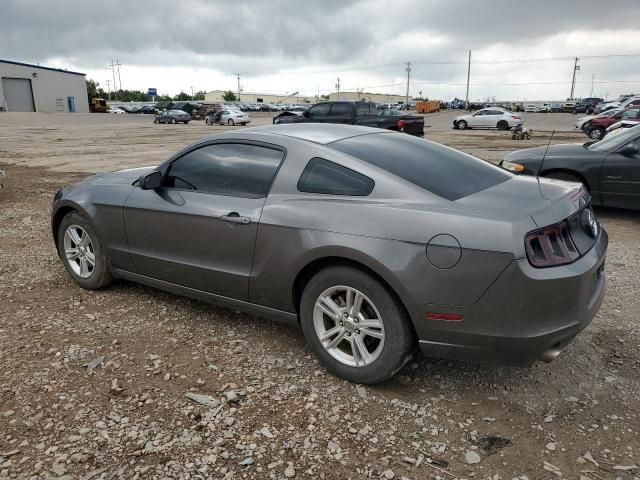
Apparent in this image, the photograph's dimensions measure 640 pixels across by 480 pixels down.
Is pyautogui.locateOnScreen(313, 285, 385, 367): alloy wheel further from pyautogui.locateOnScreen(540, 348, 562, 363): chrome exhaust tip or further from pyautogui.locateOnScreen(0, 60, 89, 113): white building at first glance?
pyautogui.locateOnScreen(0, 60, 89, 113): white building

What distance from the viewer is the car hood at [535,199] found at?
2.82 m

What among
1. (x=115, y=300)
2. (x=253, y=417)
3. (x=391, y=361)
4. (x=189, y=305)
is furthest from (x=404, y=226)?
(x=115, y=300)

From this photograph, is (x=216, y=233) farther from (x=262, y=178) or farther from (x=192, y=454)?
(x=192, y=454)

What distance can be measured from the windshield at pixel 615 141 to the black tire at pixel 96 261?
22.3 feet

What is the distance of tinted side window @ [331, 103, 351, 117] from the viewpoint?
21625 mm

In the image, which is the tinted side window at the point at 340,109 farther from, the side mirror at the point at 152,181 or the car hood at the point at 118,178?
the side mirror at the point at 152,181

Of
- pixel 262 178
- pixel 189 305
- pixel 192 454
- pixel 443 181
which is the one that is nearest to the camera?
pixel 192 454

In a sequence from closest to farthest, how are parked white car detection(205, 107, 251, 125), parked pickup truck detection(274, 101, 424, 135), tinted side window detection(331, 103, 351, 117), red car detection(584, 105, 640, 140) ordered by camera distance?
parked pickup truck detection(274, 101, 424, 135) → tinted side window detection(331, 103, 351, 117) → red car detection(584, 105, 640, 140) → parked white car detection(205, 107, 251, 125)

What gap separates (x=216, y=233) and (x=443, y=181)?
Result: 1567 millimetres

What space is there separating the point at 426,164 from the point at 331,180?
67 centimetres

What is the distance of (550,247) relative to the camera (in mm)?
2730

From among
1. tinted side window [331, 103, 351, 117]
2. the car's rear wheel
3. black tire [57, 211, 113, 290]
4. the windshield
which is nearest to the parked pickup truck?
tinted side window [331, 103, 351, 117]

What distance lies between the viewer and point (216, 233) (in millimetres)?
3631

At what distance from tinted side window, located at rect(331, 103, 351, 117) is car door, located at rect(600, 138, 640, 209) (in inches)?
597
